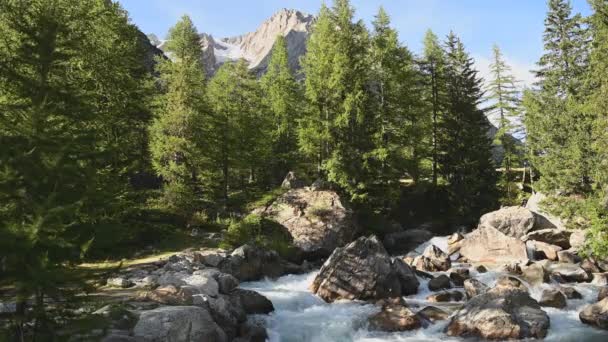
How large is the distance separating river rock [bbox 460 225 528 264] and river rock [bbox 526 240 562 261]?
1.35 m

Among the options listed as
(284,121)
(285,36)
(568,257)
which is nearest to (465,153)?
(568,257)

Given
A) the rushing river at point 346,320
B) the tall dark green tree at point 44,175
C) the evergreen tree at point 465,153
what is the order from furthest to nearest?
the evergreen tree at point 465,153 < the rushing river at point 346,320 < the tall dark green tree at point 44,175

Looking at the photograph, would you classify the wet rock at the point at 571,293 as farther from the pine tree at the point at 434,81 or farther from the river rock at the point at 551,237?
the pine tree at the point at 434,81

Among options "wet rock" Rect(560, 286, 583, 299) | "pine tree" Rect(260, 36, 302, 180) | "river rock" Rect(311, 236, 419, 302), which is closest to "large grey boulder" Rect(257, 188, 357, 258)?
"river rock" Rect(311, 236, 419, 302)

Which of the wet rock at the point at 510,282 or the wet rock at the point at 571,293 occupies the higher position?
the wet rock at the point at 510,282

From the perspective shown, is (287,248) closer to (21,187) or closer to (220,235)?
(220,235)

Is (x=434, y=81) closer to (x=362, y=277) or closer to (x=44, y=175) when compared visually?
(x=362, y=277)

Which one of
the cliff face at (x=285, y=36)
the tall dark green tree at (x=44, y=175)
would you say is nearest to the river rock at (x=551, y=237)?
the tall dark green tree at (x=44, y=175)

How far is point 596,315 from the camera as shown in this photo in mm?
17156

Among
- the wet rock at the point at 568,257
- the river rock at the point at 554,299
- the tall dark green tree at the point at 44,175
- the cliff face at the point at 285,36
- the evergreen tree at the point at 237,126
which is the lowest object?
the river rock at the point at 554,299

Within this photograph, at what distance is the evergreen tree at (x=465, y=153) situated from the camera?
3788cm

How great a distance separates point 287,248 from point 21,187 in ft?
64.0

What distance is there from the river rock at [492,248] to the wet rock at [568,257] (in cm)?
193

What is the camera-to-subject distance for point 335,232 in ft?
98.0
